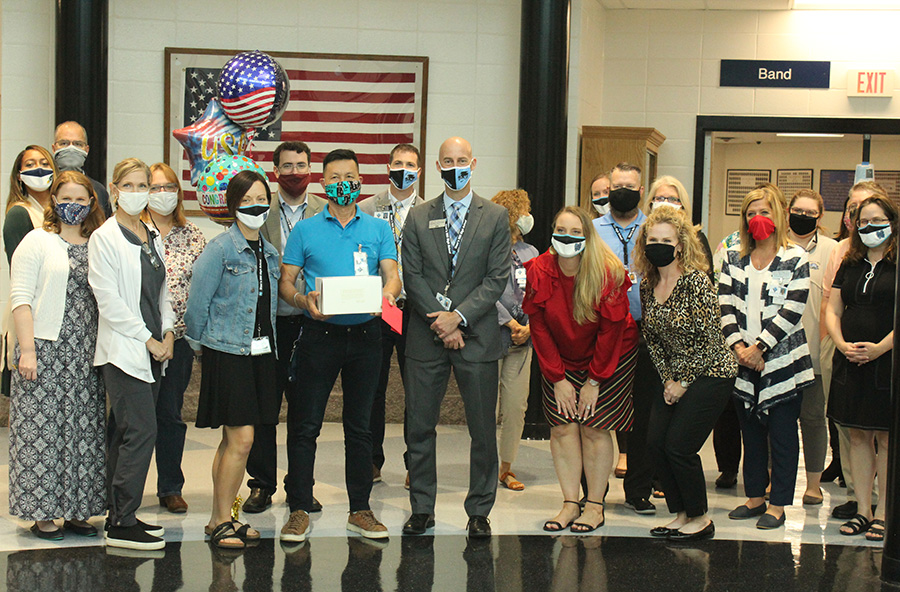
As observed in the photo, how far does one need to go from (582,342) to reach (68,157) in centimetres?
283

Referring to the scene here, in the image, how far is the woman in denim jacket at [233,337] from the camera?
4121 millimetres

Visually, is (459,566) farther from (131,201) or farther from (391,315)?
(131,201)

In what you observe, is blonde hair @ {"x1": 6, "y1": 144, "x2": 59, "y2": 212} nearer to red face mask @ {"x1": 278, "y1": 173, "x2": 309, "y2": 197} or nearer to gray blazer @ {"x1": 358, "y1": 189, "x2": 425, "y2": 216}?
red face mask @ {"x1": 278, "y1": 173, "x2": 309, "y2": 197}

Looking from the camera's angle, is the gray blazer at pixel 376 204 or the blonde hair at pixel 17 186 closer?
the blonde hair at pixel 17 186

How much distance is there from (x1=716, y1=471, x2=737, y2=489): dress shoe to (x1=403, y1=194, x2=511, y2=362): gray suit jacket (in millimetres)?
1779

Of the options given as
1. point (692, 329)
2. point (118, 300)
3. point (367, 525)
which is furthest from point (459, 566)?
point (118, 300)

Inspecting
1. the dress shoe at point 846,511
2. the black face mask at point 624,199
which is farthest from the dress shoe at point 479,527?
the dress shoe at point 846,511

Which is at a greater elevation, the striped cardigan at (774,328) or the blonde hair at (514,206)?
the blonde hair at (514,206)

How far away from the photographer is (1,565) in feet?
12.8

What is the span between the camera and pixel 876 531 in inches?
179

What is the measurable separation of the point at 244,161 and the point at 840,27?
17.6 ft

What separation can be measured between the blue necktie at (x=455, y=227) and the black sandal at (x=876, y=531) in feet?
7.48

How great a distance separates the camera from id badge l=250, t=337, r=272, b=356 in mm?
4156

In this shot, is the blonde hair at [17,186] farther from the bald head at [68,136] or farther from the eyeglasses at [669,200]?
the eyeglasses at [669,200]
